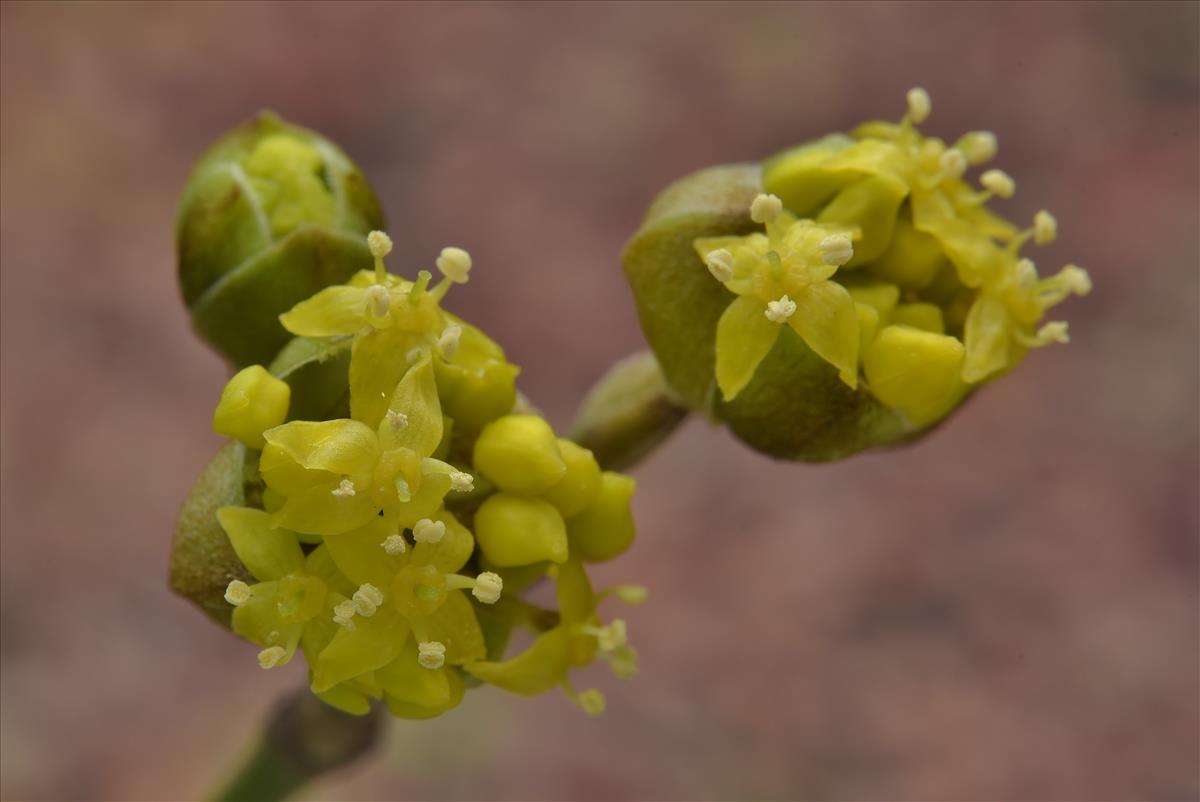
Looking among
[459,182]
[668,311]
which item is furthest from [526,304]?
[668,311]

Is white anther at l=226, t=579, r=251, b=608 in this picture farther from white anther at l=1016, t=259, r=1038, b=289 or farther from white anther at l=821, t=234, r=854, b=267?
white anther at l=1016, t=259, r=1038, b=289

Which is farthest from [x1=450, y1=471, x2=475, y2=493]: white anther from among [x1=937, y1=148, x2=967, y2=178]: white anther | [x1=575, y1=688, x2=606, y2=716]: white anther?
[x1=937, y1=148, x2=967, y2=178]: white anther

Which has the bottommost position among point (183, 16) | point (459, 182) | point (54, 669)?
point (54, 669)

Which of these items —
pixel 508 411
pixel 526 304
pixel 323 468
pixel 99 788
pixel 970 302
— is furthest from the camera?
pixel 526 304

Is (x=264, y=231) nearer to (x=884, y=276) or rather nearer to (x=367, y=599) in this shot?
(x=367, y=599)

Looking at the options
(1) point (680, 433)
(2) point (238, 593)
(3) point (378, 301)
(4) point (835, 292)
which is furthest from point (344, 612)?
(1) point (680, 433)

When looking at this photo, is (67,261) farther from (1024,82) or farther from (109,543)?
(1024,82)
